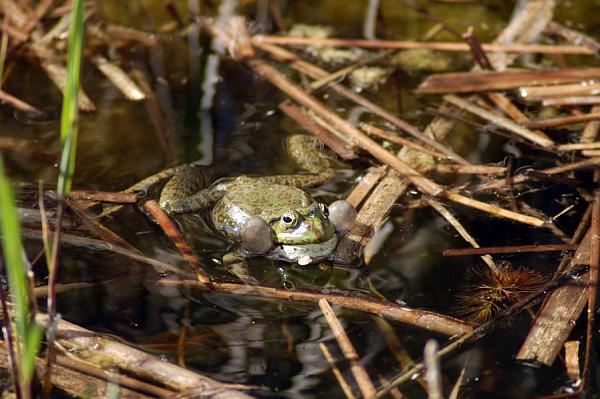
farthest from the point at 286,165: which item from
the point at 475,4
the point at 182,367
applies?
the point at 475,4

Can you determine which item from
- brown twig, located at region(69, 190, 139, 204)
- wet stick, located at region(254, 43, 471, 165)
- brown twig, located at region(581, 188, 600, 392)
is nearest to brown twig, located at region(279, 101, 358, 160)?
wet stick, located at region(254, 43, 471, 165)

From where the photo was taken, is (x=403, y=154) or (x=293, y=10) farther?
(x=293, y=10)

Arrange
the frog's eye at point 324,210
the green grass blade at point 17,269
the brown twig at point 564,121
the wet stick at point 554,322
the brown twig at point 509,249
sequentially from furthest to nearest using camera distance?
1. the brown twig at point 564,121
2. the frog's eye at point 324,210
3. the brown twig at point 509,249
4. the wet stick at point 554,322
5. the green grass blade at point 17,269

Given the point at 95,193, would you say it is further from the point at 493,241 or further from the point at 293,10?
the point at 293,10

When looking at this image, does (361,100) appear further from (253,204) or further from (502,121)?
(253,204)

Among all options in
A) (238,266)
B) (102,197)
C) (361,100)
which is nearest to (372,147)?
(361,100)

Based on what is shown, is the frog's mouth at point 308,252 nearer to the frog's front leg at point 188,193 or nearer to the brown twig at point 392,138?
the frog's front leg at point 188,193

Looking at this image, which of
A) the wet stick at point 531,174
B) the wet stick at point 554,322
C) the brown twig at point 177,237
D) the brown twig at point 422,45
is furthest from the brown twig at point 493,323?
the brown twig at point 422,45

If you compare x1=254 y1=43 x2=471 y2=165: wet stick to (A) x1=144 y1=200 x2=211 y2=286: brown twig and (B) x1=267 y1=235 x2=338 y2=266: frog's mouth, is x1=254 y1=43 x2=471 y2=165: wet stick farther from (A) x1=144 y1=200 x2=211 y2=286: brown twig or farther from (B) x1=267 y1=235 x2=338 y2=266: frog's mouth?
(A) x1=144 y1=200 x2=211 y2=286: brown twig
